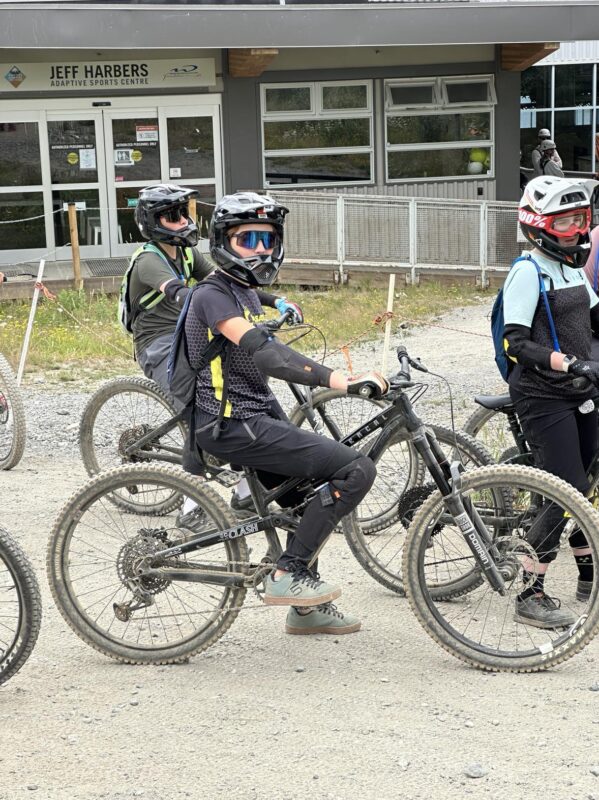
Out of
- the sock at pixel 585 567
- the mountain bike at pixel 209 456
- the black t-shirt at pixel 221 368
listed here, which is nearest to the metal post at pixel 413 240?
the mountain bike at pixel 209 456

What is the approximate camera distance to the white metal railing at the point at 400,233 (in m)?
18.2

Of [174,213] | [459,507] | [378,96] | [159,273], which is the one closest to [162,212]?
[174,213]

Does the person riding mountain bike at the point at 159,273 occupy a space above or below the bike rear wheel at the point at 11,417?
above

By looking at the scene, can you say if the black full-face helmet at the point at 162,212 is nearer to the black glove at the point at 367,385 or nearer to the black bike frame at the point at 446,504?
the black bike frame at the point at 446,504

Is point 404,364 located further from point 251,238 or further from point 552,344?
point 251,238

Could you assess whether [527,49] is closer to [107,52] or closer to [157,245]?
[107,52]

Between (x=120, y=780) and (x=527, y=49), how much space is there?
19.6 metres

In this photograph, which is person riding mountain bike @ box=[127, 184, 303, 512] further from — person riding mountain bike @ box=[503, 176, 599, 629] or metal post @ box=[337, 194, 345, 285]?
metal post @ box=[337, 194, 345, 285]

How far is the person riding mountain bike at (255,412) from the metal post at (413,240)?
13.5 meters

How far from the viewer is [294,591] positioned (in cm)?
494

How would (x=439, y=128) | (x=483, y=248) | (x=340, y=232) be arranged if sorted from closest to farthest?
(x=483, y=248)
(x=340, y=232)
(x=439, y=128)

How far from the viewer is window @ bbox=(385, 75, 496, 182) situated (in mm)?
22094

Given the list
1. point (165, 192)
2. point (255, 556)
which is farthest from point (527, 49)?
point (255, 556)

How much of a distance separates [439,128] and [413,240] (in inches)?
184
